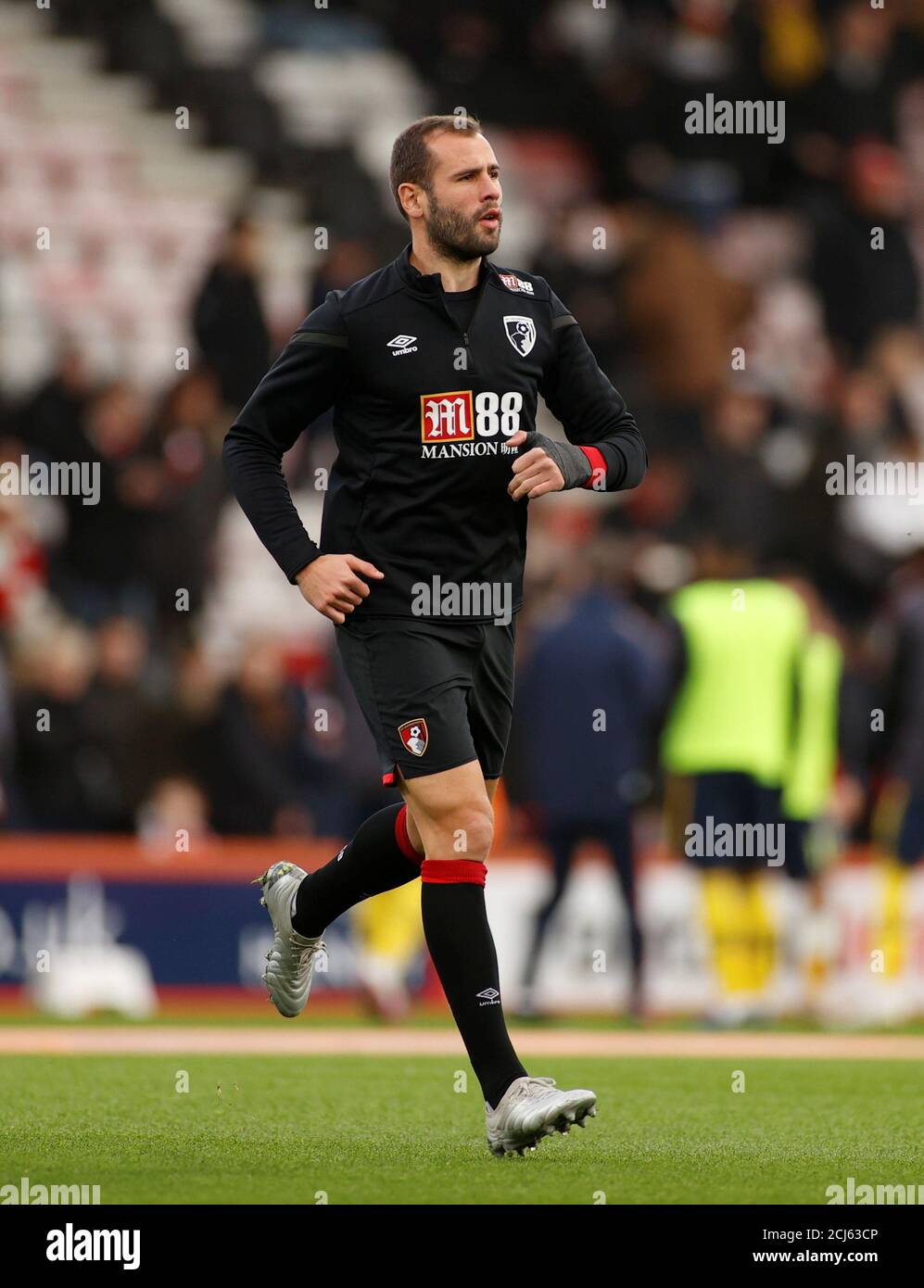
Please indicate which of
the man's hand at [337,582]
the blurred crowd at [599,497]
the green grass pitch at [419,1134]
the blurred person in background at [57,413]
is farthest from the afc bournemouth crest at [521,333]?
the blurred person in background at [57,413]

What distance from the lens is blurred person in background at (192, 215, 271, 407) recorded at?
14203mm

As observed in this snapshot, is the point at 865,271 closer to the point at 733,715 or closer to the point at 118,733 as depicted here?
the point at 733,715

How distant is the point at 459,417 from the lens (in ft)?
19.4

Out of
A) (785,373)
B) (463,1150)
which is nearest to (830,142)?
(785,373)

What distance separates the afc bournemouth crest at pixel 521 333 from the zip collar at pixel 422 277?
0.14 m

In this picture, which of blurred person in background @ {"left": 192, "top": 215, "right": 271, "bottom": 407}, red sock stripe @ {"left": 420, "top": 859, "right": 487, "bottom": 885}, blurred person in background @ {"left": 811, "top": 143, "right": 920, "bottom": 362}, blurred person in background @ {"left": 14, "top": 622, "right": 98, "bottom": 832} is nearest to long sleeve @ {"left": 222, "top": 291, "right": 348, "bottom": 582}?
red sock stripe @ {"left": 420, "top": 859, "right": 487, "bottom": 885}

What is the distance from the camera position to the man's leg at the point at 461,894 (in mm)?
5727

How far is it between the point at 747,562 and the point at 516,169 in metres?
7.20

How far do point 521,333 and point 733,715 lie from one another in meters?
5.64

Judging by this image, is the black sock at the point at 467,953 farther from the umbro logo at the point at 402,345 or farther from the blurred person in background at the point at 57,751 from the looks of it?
the blurred person in background at the point at 57,751

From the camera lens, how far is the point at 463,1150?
5.87m

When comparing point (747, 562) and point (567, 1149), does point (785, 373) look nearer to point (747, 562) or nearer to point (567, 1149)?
point (747, 562)

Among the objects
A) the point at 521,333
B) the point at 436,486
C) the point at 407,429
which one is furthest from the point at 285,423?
the point at 521,333

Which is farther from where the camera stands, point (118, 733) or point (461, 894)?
point (118, 733)
